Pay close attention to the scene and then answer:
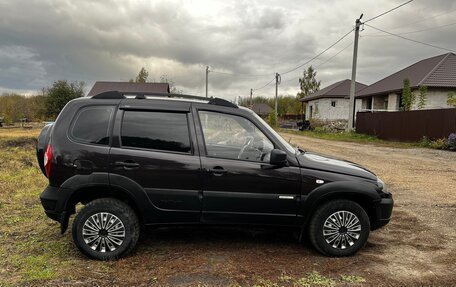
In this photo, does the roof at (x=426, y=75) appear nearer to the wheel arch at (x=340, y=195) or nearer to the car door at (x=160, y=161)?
the wheel arch at (x=340, y=195)

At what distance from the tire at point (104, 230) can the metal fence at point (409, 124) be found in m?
18.6

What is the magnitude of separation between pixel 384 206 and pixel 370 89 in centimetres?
3278

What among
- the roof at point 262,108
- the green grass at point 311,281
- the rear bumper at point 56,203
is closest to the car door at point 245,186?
the green grass at point 311,281

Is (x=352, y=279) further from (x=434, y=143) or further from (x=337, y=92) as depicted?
(x=337, y=92)

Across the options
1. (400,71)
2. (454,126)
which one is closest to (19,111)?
(400,71)

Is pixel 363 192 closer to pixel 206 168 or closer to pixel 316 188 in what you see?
pixel 316 188

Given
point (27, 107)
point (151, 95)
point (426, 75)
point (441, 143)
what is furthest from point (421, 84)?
point (27, 107)

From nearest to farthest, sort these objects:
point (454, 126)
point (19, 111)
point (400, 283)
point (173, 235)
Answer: point (400, 283) → point (173, 235) → point (454, 126) → point (19, 111)

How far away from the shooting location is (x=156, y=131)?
4.38m

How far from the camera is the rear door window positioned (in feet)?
14.2

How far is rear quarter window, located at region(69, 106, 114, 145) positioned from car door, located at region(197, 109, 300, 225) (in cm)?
107

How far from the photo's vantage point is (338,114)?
43406mm

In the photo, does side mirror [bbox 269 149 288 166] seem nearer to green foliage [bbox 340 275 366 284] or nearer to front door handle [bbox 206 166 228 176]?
front door handle [bbox 206 166 228 176]

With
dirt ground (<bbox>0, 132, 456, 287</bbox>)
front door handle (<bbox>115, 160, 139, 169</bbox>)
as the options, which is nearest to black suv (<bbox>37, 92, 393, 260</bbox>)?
front door handle (<bbox>115, 160, 139, 169</bbox>)
